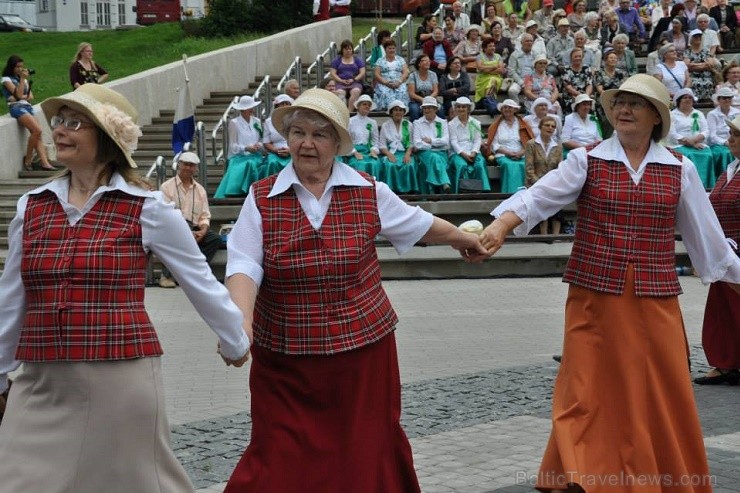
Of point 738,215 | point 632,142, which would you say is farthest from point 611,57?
point 632,142

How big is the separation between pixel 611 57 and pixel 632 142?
46.8 ft

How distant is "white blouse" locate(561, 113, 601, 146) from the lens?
18219 mm

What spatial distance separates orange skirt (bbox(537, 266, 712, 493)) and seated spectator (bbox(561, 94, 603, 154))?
12.0 metres

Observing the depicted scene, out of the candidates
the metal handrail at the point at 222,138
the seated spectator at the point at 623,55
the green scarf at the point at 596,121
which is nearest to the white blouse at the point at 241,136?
the metal handrail at the point at 222,138

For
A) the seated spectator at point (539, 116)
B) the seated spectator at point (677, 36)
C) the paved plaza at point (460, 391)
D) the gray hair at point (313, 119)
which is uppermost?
the seated spectator at point (677, 36)

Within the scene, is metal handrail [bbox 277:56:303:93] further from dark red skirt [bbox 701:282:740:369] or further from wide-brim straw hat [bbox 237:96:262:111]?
dark red skirt [bbox 701:282:740:369]

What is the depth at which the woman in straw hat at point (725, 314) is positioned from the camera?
970 centimetres

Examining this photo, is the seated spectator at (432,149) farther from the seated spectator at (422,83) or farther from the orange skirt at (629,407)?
the orange skirt at (629,407)

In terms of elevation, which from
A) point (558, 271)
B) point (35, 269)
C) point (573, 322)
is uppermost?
point (35, 269)

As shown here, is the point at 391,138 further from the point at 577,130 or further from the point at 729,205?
the point at 729,205

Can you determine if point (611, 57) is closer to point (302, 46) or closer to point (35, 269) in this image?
point (302, 46)

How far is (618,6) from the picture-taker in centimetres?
2523

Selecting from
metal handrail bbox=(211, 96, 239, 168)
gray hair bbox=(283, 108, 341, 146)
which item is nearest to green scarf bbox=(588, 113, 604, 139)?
metal handrail bbox=(211, 96, 239, 168)

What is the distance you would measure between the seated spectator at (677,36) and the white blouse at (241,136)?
7.54m
